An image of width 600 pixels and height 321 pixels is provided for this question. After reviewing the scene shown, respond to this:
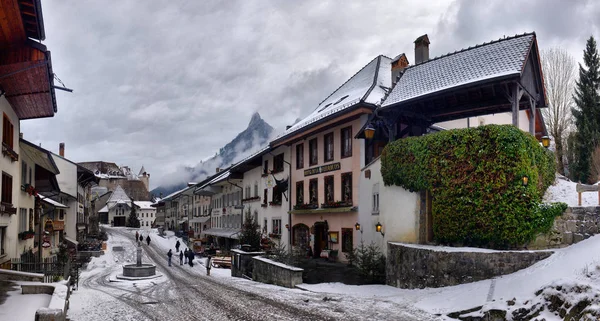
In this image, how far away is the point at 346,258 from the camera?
27.9 metres

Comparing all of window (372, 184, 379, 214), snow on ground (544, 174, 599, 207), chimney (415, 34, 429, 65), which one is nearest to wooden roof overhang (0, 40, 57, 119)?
window (372, 184, 379, 214)

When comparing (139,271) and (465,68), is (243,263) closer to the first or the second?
(139,271)

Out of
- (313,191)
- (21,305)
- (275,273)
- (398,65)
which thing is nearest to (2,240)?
(21,305)

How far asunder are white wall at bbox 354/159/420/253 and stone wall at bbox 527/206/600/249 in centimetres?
474

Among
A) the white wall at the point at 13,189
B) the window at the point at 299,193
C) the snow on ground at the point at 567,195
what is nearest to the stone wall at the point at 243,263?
the window at the point at 299,193

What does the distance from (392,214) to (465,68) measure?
666cm

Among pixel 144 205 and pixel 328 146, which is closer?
pixel 328 146

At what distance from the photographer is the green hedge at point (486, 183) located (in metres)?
16.3

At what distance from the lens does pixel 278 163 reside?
38938 millimetres

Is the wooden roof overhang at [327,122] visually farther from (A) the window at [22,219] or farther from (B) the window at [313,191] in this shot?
(A) the window at [22,219]

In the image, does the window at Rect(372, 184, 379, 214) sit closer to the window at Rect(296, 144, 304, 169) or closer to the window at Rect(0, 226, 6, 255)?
the window at Rect(296, 144, 304, 169)

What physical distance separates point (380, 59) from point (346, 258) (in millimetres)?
12875

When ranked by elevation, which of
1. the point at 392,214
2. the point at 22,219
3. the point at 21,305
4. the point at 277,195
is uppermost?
the point at 277,195

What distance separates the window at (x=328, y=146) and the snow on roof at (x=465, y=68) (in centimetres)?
756
